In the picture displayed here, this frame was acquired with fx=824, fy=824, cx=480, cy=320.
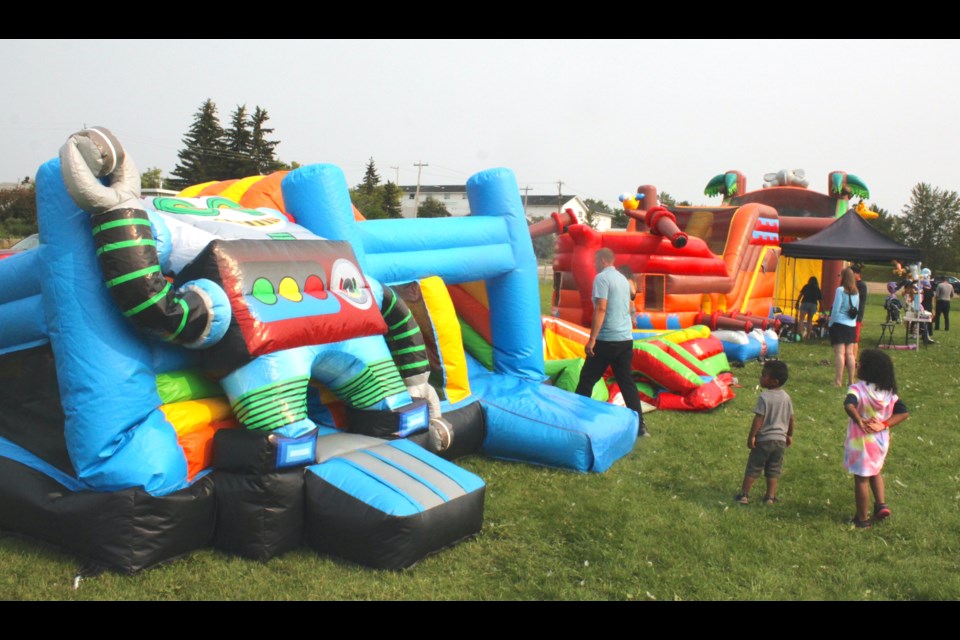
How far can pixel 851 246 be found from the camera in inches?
515

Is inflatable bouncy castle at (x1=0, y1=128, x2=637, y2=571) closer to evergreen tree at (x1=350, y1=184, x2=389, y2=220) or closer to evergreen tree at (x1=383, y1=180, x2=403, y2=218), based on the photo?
evergreen tree at (x1=350, y1=184, x2=389, y2=220)

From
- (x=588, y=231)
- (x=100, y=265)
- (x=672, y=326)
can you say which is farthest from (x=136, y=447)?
(x=672, y=326)

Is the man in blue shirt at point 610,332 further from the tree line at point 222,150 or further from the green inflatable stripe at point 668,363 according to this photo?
the tree line at point 222,150

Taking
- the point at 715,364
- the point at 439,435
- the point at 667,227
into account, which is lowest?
the point at 715,364

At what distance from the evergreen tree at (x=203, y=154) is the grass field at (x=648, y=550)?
1192 inches

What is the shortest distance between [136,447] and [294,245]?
118 centimetres

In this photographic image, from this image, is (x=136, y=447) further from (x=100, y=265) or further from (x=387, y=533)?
(x=387, y=533)

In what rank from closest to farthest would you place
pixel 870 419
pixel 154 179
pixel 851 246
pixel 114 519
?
pixel 114 519, pixel 870 419, pixel 851 246, pixel 154 179

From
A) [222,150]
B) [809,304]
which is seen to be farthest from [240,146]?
[809,304]

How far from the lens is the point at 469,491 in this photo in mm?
3832

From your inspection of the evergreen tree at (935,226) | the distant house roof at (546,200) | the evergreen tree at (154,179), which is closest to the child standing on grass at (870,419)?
the evergreen tree at (154,179)

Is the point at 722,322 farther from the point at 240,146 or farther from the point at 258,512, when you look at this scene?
the point at 240,146

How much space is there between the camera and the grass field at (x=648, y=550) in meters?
3.35

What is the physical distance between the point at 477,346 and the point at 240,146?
30012mm
